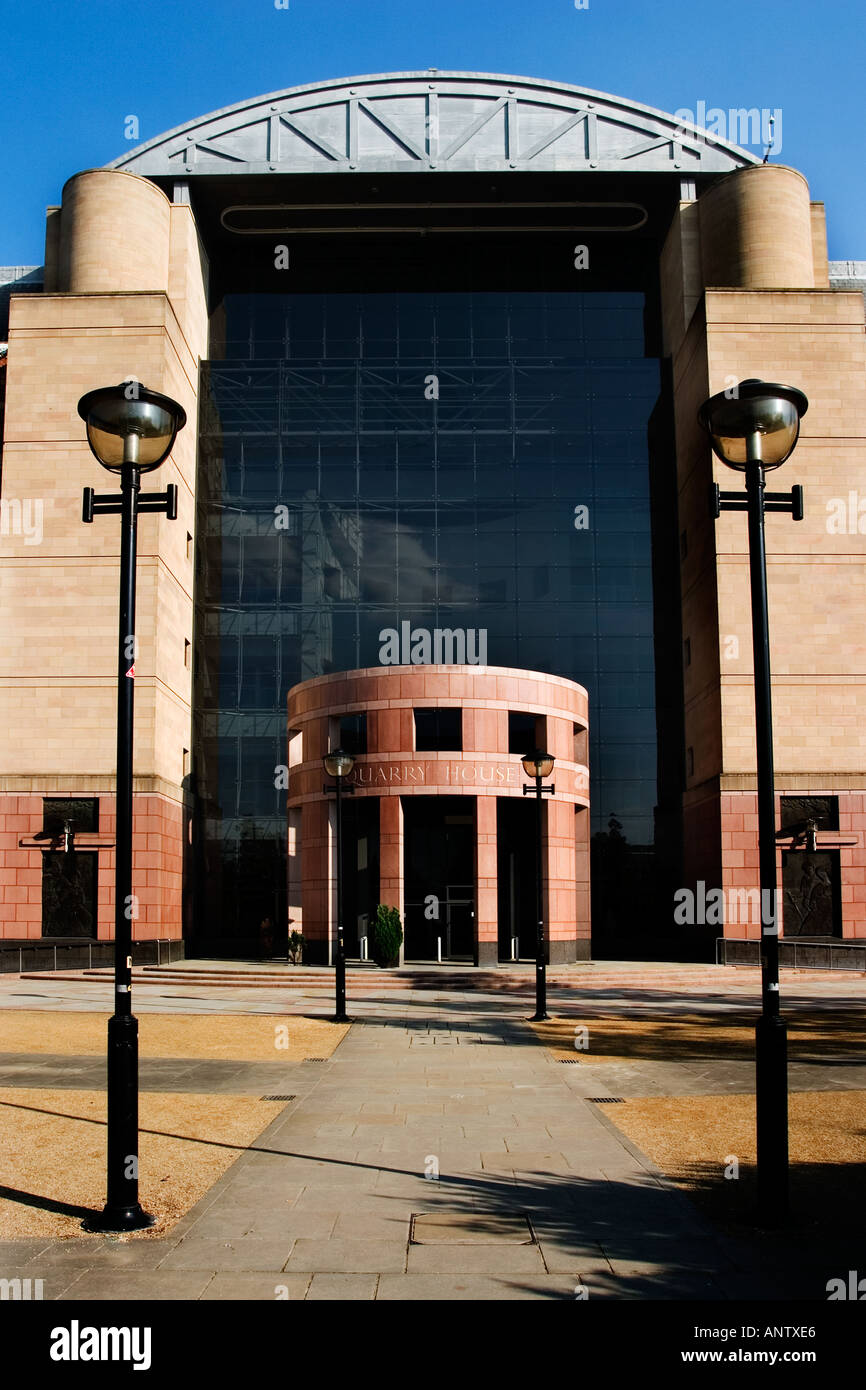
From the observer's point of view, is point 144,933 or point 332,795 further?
point 144,933

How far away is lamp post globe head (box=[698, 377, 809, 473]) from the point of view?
9.66 metres

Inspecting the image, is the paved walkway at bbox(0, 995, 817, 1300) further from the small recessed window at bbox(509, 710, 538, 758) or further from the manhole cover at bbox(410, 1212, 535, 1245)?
the small recessed window at bbox(509, 710, 538, 758)

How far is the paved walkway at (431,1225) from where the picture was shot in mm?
6883

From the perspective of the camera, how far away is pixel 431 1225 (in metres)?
8.20

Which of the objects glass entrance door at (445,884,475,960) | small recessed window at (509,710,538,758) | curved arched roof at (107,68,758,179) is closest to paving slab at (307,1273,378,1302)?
small recessed window at (509,710,538,758)

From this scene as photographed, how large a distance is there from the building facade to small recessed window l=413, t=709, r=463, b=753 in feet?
0.42

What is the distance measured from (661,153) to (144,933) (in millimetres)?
36675

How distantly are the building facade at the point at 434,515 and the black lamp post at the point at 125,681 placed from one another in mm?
26391

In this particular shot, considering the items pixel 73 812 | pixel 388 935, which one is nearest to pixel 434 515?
pixel 73 812

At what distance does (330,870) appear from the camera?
3503 cm

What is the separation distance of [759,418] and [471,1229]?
662 centimetres

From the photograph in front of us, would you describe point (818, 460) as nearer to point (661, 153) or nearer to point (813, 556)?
point (813, 556)

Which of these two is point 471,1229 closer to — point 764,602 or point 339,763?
point 764,602

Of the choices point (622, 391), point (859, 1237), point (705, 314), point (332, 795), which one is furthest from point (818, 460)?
point (859, 1237)
